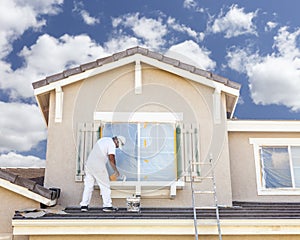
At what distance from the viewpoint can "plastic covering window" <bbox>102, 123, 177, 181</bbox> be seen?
9.96 m

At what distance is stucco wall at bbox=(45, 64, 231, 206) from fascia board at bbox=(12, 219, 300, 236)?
198cm

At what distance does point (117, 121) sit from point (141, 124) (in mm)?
623

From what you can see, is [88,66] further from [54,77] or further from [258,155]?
[258,155]

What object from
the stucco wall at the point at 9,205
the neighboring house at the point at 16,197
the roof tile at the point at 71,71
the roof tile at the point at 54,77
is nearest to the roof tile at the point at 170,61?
the roof tile at the point at 71,71

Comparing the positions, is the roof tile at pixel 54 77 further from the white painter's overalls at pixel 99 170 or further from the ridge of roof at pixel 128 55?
the white painter's overalls at pixel 99 170

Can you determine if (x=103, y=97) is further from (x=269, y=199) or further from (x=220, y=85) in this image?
(x=269, y=199)

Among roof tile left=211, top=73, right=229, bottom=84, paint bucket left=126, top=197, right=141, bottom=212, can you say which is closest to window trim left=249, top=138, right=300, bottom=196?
roof tile left=211, top=73, right=229, bottom=84

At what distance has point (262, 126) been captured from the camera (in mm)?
10992

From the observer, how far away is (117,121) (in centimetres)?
1029

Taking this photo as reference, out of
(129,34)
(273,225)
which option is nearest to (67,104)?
(129,34)

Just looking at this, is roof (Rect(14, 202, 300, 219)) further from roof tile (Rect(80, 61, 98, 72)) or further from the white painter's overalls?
roof tile (Rect(80, 61, 98, 72))

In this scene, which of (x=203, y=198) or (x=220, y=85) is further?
(x=220, y=85)

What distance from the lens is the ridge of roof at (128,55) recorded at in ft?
34.3

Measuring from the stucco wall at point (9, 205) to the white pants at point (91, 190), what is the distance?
41.5 inches
